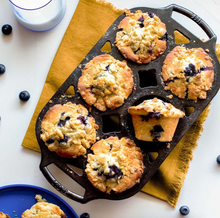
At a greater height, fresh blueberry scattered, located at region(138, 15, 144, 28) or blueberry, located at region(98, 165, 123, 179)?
fresh blueberry scattered, located at region(138, 15, 144, 28)

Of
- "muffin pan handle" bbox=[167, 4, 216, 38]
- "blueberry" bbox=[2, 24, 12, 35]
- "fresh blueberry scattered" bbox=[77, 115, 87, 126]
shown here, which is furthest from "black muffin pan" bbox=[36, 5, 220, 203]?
"blueberry" bbox=[2, 24, 12, 35]

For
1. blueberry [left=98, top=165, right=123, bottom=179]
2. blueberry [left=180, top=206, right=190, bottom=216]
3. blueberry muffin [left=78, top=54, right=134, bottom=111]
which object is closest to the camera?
blueberry [left=98, top=165, right=123, bottom=179]

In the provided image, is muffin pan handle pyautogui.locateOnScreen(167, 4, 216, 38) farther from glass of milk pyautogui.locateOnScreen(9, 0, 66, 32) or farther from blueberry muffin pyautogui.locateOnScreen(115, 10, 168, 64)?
glass of milk pyautogui.locateOnScreen(9, 0, 66, 32)

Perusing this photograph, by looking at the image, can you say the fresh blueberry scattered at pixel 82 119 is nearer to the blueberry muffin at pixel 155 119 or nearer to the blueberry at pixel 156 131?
the blueberry muffin at pixel 155 119

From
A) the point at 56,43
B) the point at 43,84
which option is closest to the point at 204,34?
the point at 56,43

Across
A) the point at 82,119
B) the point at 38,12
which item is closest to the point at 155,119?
the point at 82,119

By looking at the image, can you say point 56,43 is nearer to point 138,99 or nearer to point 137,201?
point 138,99

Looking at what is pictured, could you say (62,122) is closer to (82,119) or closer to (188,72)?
(82,119)

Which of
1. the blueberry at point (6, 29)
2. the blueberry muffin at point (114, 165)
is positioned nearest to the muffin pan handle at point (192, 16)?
the blueberry muffin at point (114, 165)
